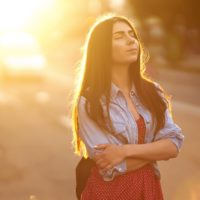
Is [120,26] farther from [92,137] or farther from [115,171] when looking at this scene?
[115,171]

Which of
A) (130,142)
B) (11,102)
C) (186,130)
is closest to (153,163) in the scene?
(130,142)

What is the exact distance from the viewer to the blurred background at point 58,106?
8203mm

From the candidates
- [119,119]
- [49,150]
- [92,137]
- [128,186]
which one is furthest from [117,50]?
[49,150]

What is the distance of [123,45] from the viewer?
344cm

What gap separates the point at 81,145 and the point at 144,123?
0.45 meters

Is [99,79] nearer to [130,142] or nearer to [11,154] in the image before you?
[130,142]

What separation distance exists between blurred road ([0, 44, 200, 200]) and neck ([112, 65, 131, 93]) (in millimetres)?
2755

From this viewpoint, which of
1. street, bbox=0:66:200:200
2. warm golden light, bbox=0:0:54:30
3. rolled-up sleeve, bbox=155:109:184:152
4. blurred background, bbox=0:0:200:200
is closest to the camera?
rolled-up sleeve, bbox=155:109:184:152

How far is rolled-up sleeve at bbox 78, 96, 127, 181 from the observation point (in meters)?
3.29

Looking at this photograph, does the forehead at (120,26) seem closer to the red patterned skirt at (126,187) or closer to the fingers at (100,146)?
the fingers at (100,146)

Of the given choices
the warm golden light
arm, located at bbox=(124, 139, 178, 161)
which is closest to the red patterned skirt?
arm, located at bbox=(124, 139, 178, 161)

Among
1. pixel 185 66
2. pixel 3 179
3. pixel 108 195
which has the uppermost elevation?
pixel 108 195

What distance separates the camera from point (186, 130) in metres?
12.0

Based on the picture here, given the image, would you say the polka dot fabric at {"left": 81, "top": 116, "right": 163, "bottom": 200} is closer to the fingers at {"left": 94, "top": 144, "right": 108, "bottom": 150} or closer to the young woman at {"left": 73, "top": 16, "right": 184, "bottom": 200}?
the young woman at {"left": 73, "top": 16, "right": 184, "bottom": 200}
